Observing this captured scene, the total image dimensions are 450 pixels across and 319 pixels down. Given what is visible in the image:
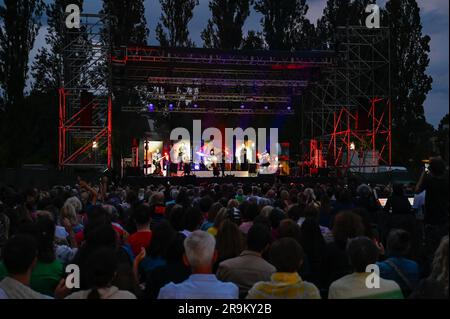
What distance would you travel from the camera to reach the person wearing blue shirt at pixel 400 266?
373 centimetres

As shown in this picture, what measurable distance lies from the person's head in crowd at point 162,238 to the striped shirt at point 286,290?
1.09 m

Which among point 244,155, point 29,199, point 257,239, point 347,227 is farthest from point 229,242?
point 244,155

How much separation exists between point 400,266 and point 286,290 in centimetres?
117

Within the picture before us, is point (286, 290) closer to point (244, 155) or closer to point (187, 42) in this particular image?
point (244, 155)

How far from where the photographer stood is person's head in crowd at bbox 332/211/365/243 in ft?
14.7

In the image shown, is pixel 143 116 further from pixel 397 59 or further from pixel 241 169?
pixel 397 59

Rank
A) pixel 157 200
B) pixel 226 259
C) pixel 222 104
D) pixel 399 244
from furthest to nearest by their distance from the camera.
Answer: pixel 222 104 < pixel 157 200 < pixel 226 259 < pixel 399 244

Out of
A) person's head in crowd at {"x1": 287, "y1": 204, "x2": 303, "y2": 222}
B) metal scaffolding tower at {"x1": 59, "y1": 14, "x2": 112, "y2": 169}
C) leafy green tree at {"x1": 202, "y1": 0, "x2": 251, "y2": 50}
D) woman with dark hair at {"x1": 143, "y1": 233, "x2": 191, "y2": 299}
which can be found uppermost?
leafy green tree at {"x1": 202, "y1": 0, "x2": 251, "y2": 50}

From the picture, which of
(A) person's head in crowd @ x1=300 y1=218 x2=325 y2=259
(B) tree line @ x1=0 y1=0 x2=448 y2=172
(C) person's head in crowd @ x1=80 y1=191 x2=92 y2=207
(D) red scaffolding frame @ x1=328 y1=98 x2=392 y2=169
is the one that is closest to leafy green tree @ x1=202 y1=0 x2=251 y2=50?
(B) tree line @ x1=0 y1=0 x2=448 y2=172

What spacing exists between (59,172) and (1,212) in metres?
11.9

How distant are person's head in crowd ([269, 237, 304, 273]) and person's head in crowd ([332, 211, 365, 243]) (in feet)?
4.49

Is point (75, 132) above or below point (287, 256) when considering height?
above

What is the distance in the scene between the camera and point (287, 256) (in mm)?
3201

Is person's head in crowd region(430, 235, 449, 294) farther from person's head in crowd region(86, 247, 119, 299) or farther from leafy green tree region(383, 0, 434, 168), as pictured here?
leafy green tree region(383, 0, 434, 168)
